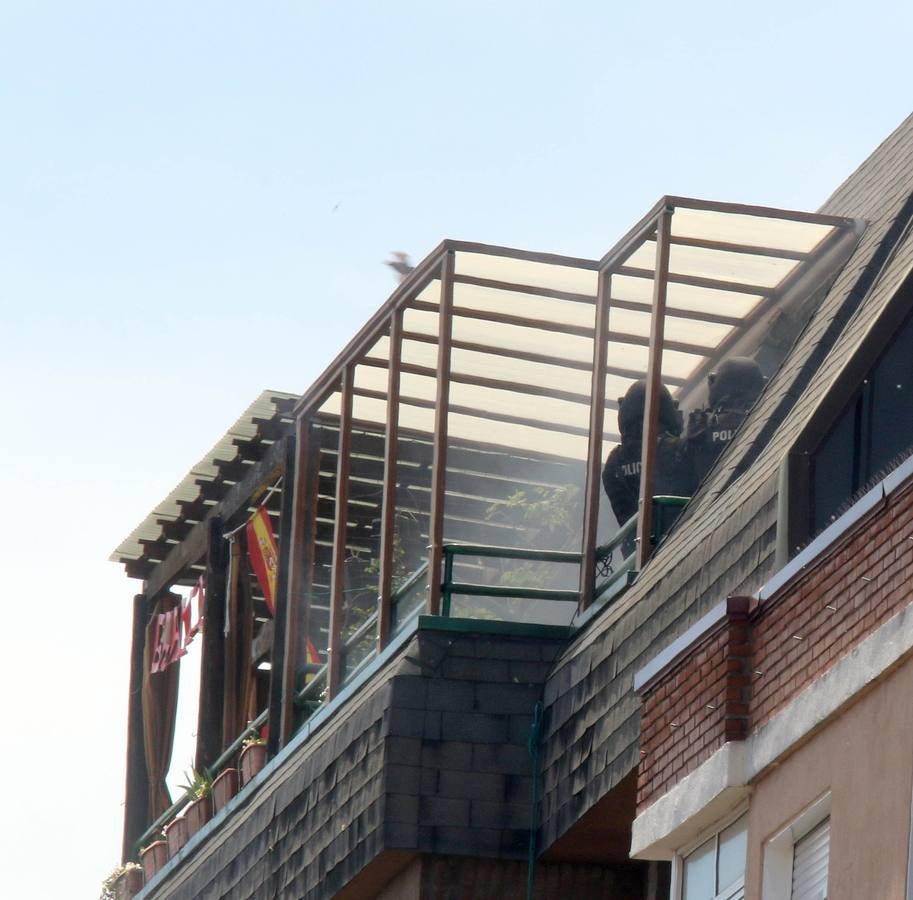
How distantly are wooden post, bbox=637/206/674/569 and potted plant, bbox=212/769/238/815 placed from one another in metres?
5.59

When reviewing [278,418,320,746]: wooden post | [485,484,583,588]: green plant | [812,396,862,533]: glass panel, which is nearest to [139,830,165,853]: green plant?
[278,418,320,746]: wooden post

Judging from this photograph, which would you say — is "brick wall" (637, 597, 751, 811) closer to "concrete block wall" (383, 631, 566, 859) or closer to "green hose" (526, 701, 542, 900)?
"green hose" (526, 701, 542, 900)

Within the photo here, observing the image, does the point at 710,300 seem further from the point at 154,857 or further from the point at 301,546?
the point at 154,857

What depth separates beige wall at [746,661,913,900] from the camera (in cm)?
964

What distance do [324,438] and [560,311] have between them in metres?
2.79

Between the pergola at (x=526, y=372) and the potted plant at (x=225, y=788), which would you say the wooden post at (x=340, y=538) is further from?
the potted plant at (x=225, y=788)

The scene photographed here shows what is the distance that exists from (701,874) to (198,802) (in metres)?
9.81

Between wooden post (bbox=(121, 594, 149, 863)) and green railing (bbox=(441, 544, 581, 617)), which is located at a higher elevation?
wooden post (bbox=(121, 594, 149, 863))

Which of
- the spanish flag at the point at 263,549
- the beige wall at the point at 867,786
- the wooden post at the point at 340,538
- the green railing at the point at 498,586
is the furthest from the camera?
the spanish flag at the point at 263,549

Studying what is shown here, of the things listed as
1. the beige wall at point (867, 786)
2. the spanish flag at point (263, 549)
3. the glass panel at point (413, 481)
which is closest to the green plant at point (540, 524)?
the glass panel at point (413, 481)

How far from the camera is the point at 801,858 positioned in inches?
424

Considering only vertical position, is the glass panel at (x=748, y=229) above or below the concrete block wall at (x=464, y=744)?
above

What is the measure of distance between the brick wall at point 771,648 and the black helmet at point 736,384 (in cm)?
388

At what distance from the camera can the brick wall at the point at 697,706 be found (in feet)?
38.1
